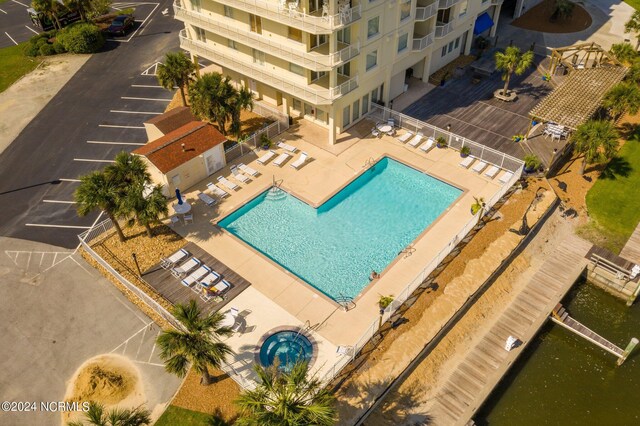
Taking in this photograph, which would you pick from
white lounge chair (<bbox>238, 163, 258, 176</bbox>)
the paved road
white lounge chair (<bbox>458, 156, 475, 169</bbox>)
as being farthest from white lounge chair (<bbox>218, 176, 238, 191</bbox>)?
white lounge chair (<bbox>458, 156, 475, 169</bbox>)

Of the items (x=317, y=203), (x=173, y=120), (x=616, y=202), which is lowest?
(x=616, y=202)

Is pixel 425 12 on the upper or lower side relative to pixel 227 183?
upper

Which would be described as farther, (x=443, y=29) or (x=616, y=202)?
(x=443, y=29)

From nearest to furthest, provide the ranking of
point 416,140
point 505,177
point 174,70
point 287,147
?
point 505,177 → point 287,147 → point 416,140 → point 174,70

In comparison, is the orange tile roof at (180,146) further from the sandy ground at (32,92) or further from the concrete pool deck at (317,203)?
the sandy ground at (32,92)

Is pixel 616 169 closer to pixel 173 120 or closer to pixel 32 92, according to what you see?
pixel 173 120

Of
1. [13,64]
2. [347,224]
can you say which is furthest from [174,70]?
[13,64]

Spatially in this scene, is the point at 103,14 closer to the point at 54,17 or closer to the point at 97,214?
the point at 54,17
